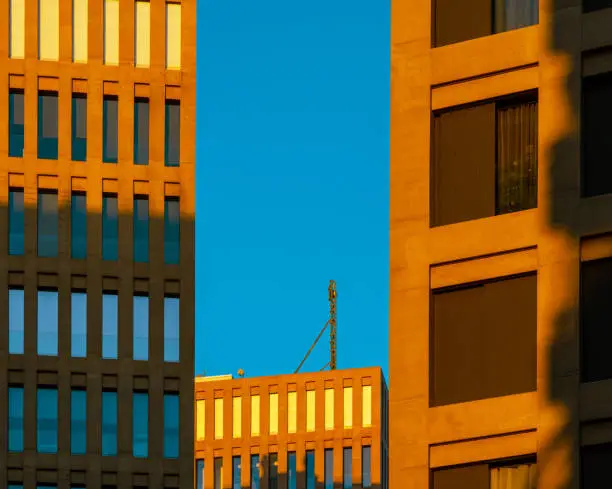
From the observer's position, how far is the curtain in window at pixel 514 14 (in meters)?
36.3

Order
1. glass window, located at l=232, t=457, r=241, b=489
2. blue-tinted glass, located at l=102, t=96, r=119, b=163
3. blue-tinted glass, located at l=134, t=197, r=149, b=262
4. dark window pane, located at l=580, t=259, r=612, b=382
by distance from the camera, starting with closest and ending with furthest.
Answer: dark window pane, located at l=580, t=259, r=612, b=382 → blue-tinted glass, located at l=134, t=197, r=149, b=262 → blue-tinted glass, located at l=102, t=96, r=119, b=163 → glass window, located at l=232, t=457, r=241, b=489

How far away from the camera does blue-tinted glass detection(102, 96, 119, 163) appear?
77.2 meters

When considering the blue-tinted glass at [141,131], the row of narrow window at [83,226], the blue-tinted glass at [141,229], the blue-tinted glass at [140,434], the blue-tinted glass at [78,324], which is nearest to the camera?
the blue-tinted glass at [140,434]

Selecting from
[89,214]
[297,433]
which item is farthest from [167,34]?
[297,433]

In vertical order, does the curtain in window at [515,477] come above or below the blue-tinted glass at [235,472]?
below

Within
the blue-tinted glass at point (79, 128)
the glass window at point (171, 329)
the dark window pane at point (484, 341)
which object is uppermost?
the blue-tinted glass at point (79, 128)

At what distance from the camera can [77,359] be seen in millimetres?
74812

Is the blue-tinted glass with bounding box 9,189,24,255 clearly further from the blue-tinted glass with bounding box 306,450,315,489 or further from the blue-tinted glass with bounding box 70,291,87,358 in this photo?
the blue-tinted glass with bounding box 306,450,315,489

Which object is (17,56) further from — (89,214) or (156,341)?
(156,341)

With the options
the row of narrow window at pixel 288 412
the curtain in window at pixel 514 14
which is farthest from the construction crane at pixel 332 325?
the curtain in window at pixel 514 14

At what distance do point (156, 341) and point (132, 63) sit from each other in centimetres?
1122

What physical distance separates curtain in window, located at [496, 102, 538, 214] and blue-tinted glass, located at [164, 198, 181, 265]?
41455 millimetres

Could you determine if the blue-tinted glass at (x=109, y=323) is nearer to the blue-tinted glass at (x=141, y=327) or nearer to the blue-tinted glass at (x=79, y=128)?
the blue-tinted glass at (x=141, y=327)

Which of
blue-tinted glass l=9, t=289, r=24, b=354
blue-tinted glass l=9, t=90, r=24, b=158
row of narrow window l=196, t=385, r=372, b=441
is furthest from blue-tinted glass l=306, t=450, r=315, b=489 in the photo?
blue-tinted glass l=9, t=90, r=24, b=158
